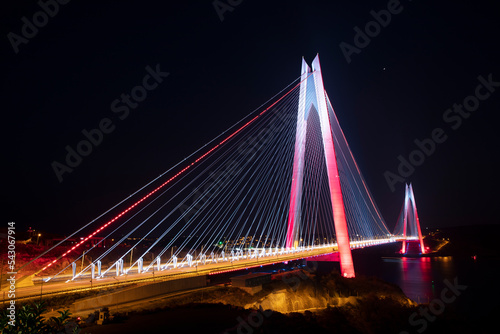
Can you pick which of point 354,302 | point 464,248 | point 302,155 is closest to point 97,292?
point 354,302

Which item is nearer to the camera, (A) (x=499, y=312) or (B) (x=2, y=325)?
(B) (x=2, y=325)

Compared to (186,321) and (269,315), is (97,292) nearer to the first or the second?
(186,321)

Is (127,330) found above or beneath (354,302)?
above

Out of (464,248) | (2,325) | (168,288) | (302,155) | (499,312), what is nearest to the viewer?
(2,325)

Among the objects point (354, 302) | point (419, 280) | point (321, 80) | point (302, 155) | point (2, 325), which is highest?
point (321, 80)

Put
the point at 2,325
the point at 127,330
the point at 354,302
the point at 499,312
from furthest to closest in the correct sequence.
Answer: the point at 499,312 < the point at 354,302 < the point at 127,330 < the point at 2,325

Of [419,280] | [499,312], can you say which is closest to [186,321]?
[499,312]
